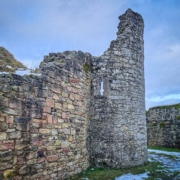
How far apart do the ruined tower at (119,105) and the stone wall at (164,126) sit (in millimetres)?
7981

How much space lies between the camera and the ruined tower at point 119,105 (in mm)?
7410

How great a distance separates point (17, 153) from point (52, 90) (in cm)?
200

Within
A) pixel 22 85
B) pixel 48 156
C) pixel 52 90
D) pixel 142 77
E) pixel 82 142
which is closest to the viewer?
pixel 22 85

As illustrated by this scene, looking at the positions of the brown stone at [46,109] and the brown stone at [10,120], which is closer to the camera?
the brown stone at [10,120]

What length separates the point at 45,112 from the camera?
5371mm

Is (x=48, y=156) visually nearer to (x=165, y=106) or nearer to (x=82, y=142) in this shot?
(x=82, y=142)

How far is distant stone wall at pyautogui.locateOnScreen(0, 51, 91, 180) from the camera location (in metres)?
4.36

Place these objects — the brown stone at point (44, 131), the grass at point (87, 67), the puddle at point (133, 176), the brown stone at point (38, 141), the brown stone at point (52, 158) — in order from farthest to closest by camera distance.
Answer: the grass at point (87, 67) < the puddle at point (133, 176) < the brown stone at point (52, 158) < the brown stone at point (44, 131) < the brown stone at point (38, 141)

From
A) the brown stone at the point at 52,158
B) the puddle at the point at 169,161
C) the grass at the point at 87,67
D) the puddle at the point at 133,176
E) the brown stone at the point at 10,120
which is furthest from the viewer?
the grass at the point at 87,67

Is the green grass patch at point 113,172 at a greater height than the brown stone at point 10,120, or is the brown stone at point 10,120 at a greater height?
the brown stone at point 10,120

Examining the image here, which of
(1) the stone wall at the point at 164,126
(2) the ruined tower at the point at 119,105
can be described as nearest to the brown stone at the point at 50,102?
(2) the ruined tower at the point at 119,105

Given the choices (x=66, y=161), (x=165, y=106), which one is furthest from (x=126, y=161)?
(x=165, y=106)

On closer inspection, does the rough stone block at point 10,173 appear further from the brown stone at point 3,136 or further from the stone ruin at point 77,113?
the brown stone at point 3,136

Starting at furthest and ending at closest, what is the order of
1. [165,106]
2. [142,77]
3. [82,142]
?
[165,106]
[142,77]
[82,142]
